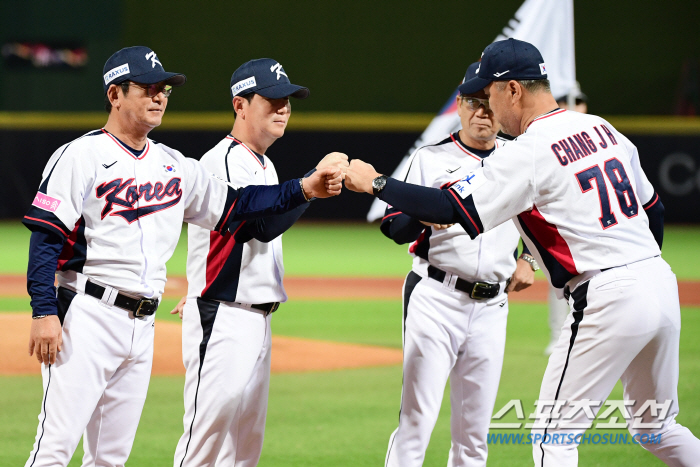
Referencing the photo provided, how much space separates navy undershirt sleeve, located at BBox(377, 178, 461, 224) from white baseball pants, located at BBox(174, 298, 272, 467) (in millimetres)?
879

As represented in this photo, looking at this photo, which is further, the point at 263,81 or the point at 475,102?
the point at 475,102

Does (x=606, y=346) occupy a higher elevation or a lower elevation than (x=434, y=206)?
lower

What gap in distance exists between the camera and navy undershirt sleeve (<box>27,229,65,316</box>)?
10.9ft

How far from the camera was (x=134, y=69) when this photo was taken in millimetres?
3676

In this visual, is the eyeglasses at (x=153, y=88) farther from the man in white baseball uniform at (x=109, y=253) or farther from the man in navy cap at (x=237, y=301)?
the man in navy cap at (x=237, y=301)

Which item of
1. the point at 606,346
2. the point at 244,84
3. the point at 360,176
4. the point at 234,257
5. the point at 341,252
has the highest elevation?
the point at 244,84

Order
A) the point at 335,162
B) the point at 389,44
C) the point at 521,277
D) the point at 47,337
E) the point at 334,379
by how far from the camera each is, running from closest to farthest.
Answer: the point at 47,337, the point at 335,162, the point at 521,277, the point at 334,379, the point at 389,44

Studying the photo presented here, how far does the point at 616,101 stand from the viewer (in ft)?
80.5

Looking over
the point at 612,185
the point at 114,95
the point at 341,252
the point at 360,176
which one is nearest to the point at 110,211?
the point at 114,95

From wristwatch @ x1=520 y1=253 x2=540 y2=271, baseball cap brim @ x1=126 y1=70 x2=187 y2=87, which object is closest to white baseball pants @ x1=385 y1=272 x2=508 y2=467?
wristwatch @ x1=520 y1=253 x2=540 y2=271

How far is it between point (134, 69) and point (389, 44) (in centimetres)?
2203

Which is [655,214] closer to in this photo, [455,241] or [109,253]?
[455,241]

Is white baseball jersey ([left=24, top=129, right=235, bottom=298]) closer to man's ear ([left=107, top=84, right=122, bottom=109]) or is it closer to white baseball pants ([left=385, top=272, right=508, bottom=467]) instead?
man's ear ([left=107, top=84, right=122, bottom=109])

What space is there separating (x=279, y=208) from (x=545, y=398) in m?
1.45
